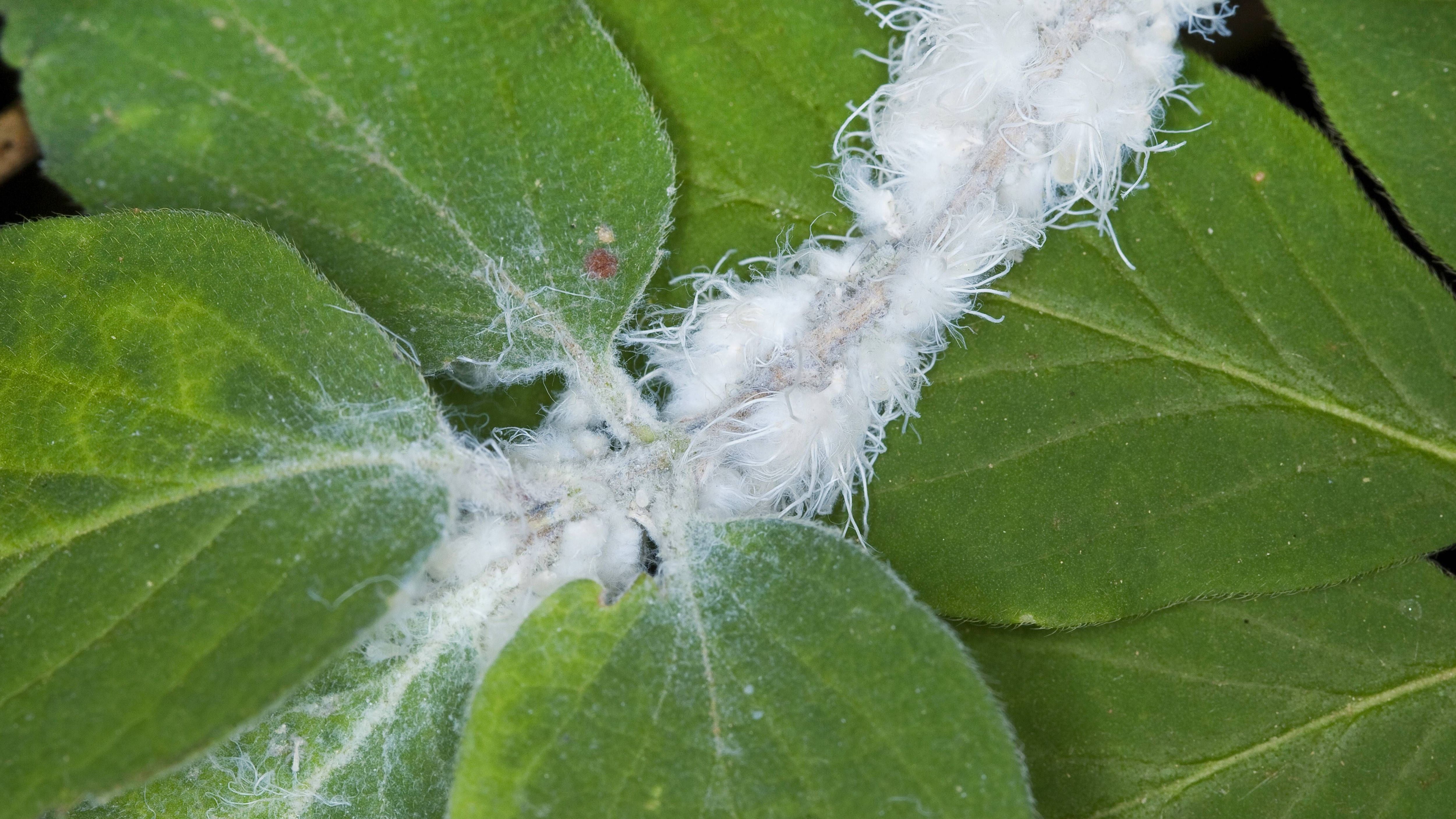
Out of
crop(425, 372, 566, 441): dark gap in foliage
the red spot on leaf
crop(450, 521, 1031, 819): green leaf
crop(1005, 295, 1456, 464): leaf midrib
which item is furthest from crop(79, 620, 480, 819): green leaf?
crop(1005, 295, 1456, 464): leaf midrib

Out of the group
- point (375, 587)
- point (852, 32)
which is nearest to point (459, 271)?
point (375, 587)

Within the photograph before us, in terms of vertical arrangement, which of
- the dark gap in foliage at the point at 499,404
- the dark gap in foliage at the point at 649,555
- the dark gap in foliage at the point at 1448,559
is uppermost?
the dark gap in foliage at the point at 499,404

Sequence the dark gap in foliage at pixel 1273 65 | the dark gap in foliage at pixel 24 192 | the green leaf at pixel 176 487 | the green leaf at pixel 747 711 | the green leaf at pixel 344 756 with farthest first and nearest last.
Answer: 1. the dark gap in foliage at pixel 24 192
2. the dark gap in foliage at pixel 1273 65
3. the green leaf at pixel 344 756
4. the green leaf at pixel 747 711
5. the green leaf at pixel 176 487

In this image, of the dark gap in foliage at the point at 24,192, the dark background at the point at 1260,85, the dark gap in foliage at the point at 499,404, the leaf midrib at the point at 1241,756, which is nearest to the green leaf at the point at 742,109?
the dark gap in foliage at the point at 499,404

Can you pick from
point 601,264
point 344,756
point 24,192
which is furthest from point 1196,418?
point 24,192

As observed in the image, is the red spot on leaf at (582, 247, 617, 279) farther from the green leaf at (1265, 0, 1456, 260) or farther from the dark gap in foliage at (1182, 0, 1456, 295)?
the green leaf at (1265, 0, 1456, 260)

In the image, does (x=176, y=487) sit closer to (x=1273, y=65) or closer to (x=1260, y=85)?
(x=1260, y=85)

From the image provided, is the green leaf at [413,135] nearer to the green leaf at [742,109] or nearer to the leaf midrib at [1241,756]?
the green leaf at [742,109]
